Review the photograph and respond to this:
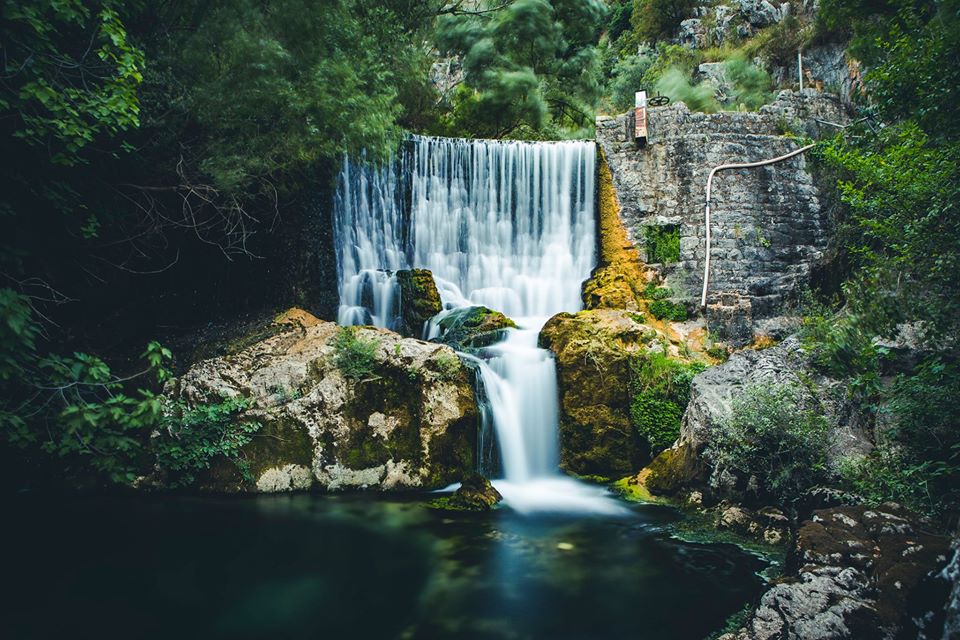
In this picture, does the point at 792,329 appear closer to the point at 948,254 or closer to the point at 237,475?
the point at 948,254

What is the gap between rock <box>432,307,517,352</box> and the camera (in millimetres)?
9742

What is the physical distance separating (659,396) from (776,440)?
2242mm

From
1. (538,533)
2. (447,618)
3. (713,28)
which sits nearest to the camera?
(447,618)

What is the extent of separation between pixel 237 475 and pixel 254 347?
2.13 meters

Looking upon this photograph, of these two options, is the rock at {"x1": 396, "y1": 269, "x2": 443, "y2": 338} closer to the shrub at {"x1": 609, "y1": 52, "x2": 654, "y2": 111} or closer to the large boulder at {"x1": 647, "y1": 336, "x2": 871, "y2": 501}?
the large boulder at {"x1": 647, "y1": 336, "x2": 871, "y2": 501}

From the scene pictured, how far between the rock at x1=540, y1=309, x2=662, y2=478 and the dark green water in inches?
53.0

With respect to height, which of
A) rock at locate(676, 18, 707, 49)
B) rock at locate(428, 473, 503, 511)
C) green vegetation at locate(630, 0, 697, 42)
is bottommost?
rock at locate(428, 473, 503, 511)

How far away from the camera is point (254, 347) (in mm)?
8766

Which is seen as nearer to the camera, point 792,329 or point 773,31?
point 792,329

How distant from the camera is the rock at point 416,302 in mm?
11180

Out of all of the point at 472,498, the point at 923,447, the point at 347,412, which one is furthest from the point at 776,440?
the point at 347,412

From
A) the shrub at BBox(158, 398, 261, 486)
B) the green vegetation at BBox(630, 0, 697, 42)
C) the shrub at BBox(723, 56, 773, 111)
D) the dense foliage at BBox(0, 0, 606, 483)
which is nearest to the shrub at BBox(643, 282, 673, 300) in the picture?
the dense foliage at BBox(0, 0, 606, 483)

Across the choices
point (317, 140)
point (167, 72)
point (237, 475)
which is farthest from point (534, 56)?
point (237, 475)

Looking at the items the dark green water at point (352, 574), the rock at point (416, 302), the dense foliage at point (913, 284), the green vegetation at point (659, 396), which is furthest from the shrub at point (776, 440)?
the rock at point (416, 302)
